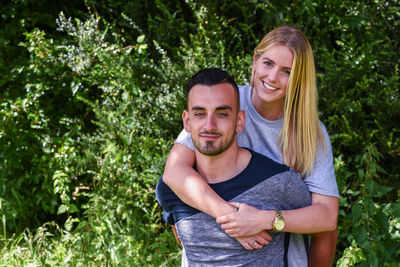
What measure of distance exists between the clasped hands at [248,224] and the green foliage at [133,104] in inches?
54.8

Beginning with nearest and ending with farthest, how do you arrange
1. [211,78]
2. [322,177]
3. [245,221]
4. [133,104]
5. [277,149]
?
1. [245,221]
2. [211,78]
3. [322,177]
4. [277,149]
5. [133,104]

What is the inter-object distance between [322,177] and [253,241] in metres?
0.42

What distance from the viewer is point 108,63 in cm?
395

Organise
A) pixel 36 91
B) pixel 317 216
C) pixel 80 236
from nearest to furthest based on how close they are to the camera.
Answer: pixel 317 216 → pixel 80 236 → pixel 36 91

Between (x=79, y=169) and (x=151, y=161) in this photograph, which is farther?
(x=79, y=169)

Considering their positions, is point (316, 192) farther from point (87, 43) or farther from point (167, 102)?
point (87, 43)

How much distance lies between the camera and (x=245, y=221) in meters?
1.85

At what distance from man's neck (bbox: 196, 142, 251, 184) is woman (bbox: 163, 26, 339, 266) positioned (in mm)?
61

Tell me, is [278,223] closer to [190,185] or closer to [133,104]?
[190,185]

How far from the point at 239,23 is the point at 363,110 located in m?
1.22

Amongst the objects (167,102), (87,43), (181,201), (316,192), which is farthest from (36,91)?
(316,192)

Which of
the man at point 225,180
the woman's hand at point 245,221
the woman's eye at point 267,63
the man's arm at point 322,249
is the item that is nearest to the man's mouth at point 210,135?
the man at point 225,180

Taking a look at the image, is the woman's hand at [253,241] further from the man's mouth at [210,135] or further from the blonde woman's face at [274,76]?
the blonde woman's face at [274,76]

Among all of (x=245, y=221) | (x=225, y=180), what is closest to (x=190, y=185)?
(x=225, y=180)
